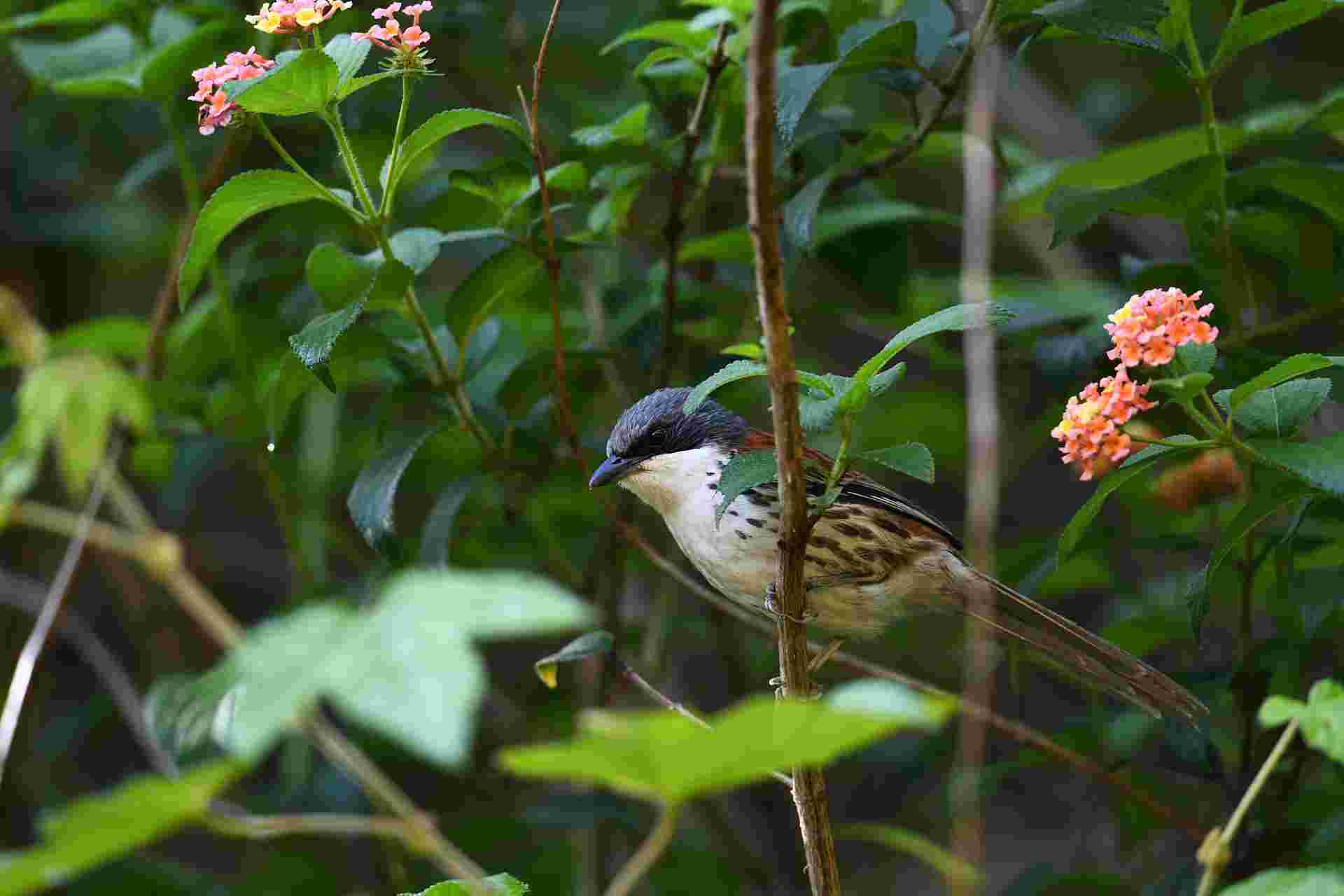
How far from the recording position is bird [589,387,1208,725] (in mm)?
4398

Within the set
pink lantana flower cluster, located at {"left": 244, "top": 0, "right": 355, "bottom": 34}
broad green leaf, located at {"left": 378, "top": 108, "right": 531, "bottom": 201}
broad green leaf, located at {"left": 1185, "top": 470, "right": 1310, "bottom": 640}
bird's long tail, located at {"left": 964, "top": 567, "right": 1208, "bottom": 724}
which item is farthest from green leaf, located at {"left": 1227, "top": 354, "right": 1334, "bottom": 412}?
pink lantana flower cluster, located at {"left": 244, "top": 0, "right": 355, "bottom": 34}

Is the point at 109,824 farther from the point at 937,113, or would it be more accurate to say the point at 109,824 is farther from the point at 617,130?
the point at 937,113

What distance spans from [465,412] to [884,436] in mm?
2146

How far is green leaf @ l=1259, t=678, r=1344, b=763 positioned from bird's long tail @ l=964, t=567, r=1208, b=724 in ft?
6.13

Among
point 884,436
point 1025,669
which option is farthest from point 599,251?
point 1025,669

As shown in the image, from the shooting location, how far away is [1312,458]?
286 centimetres

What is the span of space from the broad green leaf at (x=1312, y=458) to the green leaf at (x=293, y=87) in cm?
200

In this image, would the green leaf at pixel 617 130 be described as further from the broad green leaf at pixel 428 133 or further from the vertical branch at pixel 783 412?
the vertical branch at pixel 783 412

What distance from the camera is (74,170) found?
23.9 ft

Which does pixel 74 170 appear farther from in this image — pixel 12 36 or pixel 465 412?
pixel 465 412

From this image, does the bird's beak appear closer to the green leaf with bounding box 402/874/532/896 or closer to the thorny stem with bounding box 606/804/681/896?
the green leaf with bounding box 402/874/532/896

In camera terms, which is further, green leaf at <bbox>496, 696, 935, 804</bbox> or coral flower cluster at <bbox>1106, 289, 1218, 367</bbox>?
coral flower cluster at <bbox>1106, 289, 1218, 367</bbox>

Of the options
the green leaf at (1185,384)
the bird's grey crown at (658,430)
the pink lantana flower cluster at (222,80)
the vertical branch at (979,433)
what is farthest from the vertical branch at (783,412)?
the bird's grey crown at (658,430)

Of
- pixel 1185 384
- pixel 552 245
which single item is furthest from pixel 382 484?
pixel 1185 384
